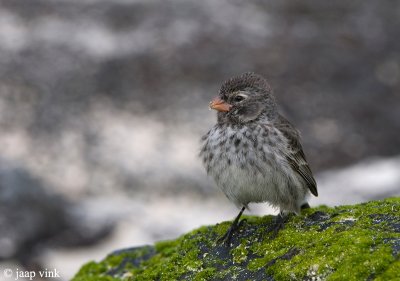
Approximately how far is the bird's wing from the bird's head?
24 cm

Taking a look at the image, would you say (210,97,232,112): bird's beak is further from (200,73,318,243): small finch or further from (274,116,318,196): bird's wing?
(274,116,318,196): bird's wing

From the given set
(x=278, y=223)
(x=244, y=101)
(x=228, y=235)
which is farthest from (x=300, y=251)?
(x=244, y=101)

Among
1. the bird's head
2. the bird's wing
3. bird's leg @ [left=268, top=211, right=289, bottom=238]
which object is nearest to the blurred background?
the bird's head

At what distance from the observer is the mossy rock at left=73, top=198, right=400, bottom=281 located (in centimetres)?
584

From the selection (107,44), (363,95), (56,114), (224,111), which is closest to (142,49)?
(107,44)

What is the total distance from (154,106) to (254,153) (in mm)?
12094

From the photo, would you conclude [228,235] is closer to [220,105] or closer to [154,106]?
[220,105]

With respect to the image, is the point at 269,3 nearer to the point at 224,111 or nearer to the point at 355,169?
the point at 355,169

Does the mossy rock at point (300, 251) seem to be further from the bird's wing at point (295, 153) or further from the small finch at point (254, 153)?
the bird's wing at point (295, 153)

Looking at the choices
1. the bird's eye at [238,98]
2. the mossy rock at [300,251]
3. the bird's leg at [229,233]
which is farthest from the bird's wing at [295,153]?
the bird's leg at [229,233]

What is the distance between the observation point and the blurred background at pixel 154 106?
628 inches

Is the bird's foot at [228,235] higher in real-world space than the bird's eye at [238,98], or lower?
lower

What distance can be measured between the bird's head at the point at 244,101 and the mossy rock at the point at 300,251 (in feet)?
4.37

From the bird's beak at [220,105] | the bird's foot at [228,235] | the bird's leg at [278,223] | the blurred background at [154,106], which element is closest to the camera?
the bird's leg at [278,223]
